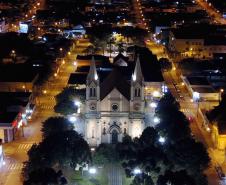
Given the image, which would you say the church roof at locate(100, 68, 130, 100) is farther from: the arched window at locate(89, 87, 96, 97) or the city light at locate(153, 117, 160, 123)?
the city light at locate(153, 117, 160, 123)

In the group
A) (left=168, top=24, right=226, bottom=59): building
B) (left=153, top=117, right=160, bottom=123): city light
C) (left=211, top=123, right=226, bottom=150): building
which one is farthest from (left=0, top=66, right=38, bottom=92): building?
(left=168, top=24, right=226, bottom=59): building

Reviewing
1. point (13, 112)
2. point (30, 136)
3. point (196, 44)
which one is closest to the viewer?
point (30, 136)

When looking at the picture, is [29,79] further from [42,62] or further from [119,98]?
[119,98]

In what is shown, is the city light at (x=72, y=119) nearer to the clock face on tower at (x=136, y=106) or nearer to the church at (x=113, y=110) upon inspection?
the church at (x=113, y=110)

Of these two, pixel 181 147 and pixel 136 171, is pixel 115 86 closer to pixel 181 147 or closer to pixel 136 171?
pixel 181 147

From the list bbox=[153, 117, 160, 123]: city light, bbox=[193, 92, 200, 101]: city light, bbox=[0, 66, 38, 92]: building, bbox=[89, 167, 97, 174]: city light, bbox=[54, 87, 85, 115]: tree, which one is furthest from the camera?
bbox=[0, 66, 38, 92]: building

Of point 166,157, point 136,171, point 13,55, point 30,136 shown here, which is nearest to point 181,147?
point 166,157

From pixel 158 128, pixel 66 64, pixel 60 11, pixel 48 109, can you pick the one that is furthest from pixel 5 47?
pixel 158 128
